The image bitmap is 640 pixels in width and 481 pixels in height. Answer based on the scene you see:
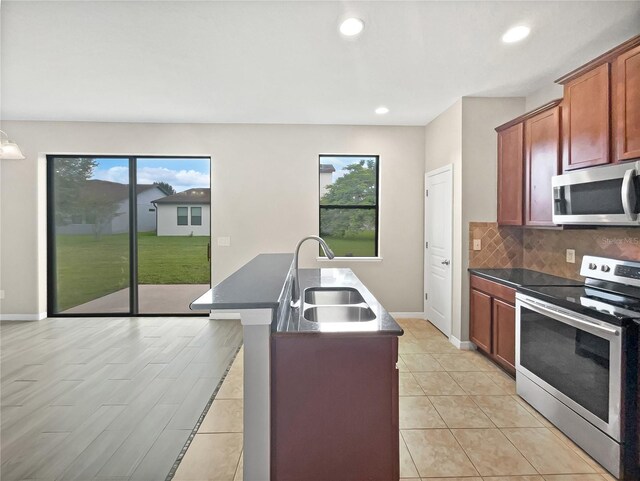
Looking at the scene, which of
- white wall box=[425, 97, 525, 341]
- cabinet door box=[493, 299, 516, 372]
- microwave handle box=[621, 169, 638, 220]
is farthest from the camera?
white wall box=[425, 97, 525, 341]

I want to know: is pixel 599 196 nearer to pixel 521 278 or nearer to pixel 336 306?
pixel 521 278

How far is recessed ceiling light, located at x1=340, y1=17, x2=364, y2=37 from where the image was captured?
7.54ft

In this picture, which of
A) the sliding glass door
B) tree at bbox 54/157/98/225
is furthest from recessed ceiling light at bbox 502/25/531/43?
tree at bbox 54/157/98/225

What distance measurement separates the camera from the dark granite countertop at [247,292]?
1369 millimetres

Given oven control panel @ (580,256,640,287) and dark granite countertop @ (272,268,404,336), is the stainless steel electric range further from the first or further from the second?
dark granite countertop @ (272,268,404,336)

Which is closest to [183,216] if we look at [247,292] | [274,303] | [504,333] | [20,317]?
[20,317]

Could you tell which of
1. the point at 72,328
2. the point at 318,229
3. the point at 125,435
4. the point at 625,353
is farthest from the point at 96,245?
the point at 625,353

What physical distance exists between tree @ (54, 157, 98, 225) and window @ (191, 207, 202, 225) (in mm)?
1548

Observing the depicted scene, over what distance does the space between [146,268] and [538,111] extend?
5.14 metres

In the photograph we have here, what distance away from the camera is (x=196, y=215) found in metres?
5.00

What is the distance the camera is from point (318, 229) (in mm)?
4805

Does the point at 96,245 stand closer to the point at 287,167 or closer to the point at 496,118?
the point at 287,167

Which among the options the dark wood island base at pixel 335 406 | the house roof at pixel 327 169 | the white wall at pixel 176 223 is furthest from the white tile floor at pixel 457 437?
the house roof at pixel 327 169

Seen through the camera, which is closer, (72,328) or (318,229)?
(72,328)
